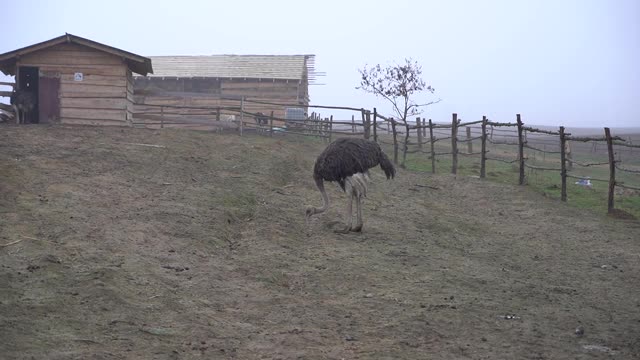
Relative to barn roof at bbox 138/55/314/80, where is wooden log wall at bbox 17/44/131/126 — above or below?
below

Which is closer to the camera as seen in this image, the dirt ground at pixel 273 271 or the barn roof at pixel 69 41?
the dirt ground at pixel 273 271

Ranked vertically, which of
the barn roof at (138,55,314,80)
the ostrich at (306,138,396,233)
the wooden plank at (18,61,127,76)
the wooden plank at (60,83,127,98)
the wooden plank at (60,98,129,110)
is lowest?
the ostrich at (306,138,396,233)

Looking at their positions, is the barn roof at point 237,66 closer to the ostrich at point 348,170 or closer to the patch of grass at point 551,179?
the patch of grass at point 551,179

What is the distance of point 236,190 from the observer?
12.2 metres

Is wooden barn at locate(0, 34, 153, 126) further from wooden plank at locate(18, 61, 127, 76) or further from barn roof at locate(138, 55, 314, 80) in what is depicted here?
barn roof at locate(138, 55, 314, 80)

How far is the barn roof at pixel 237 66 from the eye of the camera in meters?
31.3

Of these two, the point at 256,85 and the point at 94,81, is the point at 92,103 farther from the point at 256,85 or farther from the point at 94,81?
the point at 256,85

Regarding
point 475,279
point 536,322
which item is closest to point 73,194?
point 475,279

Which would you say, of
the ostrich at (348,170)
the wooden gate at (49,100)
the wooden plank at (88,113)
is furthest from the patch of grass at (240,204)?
the wooden gate at (49,100)

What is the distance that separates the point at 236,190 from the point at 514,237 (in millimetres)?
4748

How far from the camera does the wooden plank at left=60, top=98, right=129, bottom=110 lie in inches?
751

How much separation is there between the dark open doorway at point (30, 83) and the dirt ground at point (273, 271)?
5.85 metres

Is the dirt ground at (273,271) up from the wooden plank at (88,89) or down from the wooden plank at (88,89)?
down

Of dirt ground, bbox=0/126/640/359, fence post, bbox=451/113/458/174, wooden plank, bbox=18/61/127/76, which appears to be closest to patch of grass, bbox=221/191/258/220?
dirt ground, bbox=0/126/640/359
